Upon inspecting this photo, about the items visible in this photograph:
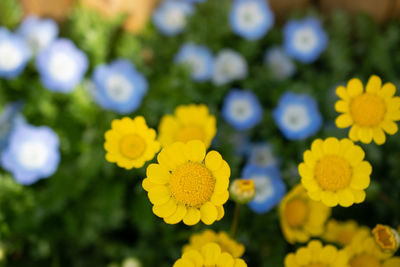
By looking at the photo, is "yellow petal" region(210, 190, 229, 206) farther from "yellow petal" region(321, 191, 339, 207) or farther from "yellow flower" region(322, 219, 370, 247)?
"yellow flower" region(322, 219, 370, 247)

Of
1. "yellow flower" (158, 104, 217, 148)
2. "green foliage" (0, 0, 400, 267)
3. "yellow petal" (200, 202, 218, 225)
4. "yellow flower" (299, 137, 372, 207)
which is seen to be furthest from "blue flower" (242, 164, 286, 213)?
"yellow petal" (200, 202, 218, 225)

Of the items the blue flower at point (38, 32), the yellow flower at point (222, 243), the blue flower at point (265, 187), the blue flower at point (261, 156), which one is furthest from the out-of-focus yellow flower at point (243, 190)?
the blue flower at point (38, 32)

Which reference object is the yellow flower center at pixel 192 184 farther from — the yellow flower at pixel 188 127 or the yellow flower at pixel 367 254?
the yellow flower at pixel 367 254

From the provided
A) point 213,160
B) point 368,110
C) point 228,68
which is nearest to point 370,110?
point 368,110

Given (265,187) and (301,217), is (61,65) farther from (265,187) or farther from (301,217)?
(301,217)

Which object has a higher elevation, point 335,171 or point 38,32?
point 38,32

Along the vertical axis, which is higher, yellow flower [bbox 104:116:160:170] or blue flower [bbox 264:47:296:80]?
blue flower [bbox 264:47:296:80]
